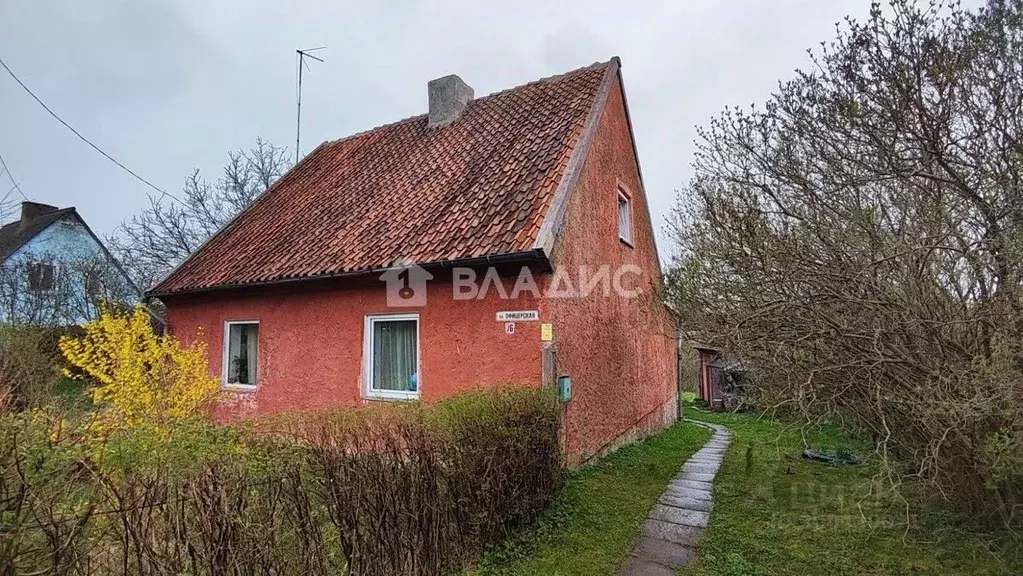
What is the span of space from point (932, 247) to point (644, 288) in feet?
23.0

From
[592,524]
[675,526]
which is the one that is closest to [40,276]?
[592,524]

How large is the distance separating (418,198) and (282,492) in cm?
674

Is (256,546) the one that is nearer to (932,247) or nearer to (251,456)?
(251,456)

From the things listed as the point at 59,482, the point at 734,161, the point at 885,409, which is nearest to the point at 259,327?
the point at 59,482

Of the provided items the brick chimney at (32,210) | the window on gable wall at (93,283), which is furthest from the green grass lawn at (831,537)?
the brick chimney at (32,210)

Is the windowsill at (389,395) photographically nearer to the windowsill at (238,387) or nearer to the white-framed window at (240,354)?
the windowsill at (238,387)

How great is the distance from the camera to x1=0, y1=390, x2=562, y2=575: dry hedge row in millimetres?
2023

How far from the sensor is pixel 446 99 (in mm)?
11469

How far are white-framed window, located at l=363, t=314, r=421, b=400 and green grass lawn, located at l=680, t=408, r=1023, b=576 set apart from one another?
4554 mm

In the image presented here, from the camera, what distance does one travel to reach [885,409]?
16.9 ft

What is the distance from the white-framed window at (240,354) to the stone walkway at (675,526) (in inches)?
301

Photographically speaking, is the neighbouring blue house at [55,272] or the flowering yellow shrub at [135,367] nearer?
the flowering yellow shrub at [135,367]

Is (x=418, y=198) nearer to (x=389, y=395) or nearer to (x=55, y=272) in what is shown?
(x=389, y=395)

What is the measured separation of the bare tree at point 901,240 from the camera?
4234mm
